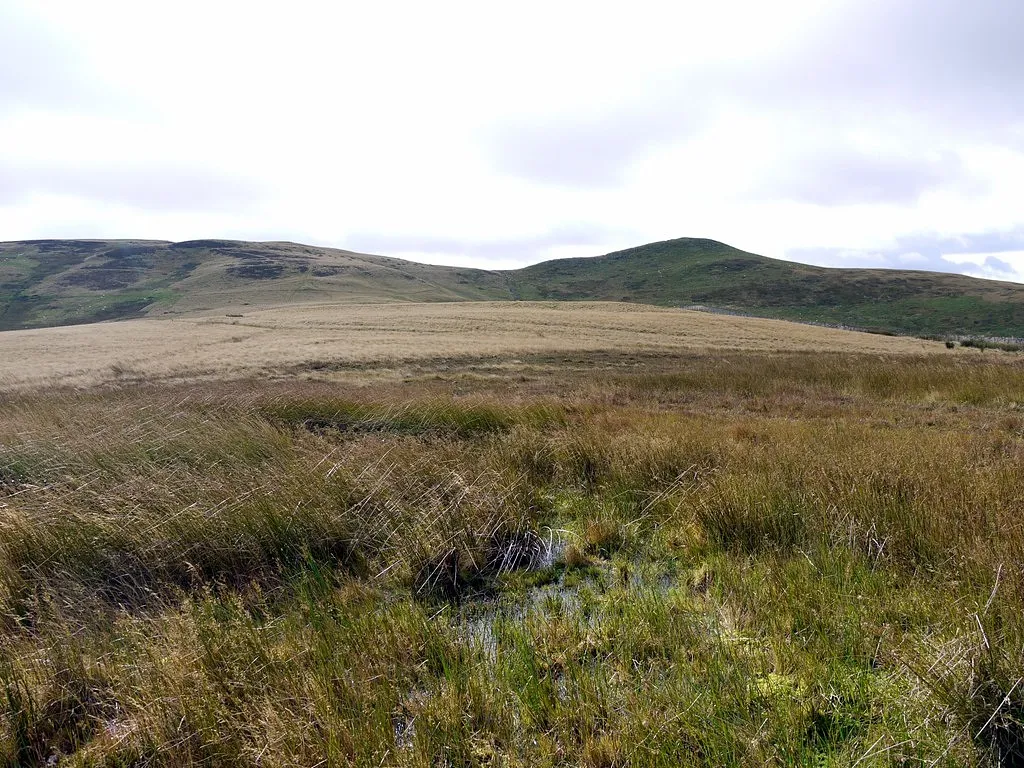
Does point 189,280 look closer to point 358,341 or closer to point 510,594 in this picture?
point 358,341

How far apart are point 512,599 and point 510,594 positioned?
0.32 feet

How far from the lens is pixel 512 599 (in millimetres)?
4363

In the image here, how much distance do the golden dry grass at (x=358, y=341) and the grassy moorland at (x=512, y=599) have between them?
58.4 ft

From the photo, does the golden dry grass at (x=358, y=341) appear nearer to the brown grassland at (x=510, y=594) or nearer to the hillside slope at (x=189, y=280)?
the brown grassland at (x=510, y=594)

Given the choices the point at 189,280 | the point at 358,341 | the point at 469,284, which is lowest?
the point at 358,341

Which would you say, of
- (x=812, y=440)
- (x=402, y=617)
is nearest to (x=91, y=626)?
(x=402, y=617)

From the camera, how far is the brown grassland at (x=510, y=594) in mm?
2641

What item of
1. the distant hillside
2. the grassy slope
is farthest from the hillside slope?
the grassy slope

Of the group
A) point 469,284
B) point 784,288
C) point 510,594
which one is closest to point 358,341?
point 510,594

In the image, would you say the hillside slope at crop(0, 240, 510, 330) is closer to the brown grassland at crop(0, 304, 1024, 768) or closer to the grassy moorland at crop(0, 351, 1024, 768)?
the brown grassland at crop(0, 304, 1024, 768)

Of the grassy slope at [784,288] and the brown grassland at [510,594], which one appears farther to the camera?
the grassy slope at [784,288]

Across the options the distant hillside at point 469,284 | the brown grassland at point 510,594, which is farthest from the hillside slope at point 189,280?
the brown grassland at point 510,594

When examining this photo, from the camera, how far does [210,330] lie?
43.6 meters

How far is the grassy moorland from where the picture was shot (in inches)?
104
